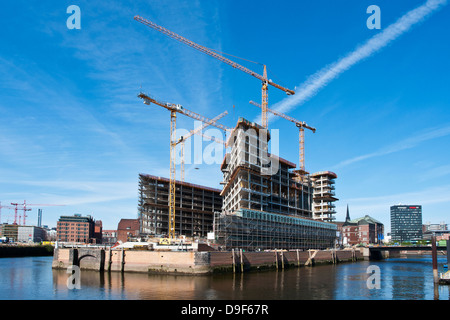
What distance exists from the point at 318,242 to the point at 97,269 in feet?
365

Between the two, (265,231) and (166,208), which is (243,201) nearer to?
(265,231)

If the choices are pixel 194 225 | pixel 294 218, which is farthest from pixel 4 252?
pixel 294 218

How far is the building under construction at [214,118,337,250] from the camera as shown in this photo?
12281 centimetres

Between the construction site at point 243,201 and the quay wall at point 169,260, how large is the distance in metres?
11.8

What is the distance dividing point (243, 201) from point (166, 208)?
5830 cm

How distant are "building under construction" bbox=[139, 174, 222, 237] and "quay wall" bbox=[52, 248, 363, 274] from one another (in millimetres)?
71941

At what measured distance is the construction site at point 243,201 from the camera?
126 metres

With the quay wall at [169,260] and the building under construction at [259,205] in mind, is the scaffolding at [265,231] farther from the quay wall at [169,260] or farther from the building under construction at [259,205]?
the quay wall at [169,260]
